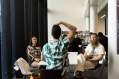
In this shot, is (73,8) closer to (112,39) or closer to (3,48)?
(3,48)

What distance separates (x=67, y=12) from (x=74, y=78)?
14.0 meters

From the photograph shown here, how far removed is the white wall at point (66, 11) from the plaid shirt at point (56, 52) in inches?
634

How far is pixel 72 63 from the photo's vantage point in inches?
256

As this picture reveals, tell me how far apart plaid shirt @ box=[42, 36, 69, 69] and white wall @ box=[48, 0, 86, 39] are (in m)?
16.1

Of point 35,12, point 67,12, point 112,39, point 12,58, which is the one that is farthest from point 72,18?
point 112,39

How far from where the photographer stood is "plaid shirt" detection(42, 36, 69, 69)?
194 inches

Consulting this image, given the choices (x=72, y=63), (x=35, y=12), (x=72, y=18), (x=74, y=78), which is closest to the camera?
(x=72, y=63)

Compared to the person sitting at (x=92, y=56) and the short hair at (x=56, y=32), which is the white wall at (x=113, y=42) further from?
the person sitting at (x=92, y=56)

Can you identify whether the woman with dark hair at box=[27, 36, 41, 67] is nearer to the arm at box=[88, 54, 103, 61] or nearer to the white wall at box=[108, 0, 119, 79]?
the arm at box=[88, 54, 103, 61]

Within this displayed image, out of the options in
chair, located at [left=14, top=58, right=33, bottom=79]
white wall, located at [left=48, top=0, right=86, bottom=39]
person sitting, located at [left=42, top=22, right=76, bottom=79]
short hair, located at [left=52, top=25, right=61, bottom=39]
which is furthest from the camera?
white wall, located at [left=48, top=0, right=86, bottom=39]

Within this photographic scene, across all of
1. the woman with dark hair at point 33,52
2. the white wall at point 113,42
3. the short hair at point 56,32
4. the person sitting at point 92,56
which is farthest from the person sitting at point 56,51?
the woman with dark hair at point 33,52

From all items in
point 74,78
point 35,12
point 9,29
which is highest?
point 35,12

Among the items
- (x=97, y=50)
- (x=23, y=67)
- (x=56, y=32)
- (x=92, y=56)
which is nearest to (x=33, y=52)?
(x=23, y=67)

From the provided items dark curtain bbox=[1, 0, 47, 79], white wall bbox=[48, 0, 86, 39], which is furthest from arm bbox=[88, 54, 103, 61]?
white wall bbox=[48, 0, 86, 39]
